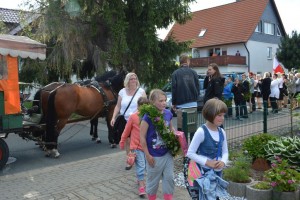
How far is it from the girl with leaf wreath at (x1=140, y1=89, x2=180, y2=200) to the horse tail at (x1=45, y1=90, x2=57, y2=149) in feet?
14.2

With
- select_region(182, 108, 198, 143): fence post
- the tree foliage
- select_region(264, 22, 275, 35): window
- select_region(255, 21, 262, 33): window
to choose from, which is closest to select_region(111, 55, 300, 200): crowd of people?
select_region(182, 108, 198, 143): fence post

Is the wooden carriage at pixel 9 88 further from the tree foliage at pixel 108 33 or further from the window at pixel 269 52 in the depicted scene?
the window at pixel 269 52

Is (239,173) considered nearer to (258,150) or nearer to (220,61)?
(258,150)

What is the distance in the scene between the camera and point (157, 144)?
13.2 ft

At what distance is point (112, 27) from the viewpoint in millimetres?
13445

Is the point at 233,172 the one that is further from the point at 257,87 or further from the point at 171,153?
the point at 257,87

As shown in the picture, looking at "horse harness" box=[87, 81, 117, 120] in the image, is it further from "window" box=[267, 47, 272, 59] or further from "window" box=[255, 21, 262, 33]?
"window" box=[267, 47, 272, 59]

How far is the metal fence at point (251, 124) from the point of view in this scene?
5.84 m

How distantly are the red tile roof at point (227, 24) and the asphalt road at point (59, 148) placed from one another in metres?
28.2

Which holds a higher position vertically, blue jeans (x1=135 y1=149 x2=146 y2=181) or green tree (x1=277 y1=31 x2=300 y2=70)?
green tree (x1=277 y1=31 x2=300 y2=70)

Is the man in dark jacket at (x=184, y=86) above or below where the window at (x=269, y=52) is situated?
below

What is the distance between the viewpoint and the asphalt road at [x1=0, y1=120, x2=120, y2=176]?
24.0 ft

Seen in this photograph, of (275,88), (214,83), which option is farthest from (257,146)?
(275,88)

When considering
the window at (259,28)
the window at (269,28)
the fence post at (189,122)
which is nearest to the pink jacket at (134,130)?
the fence post at (189,122)
